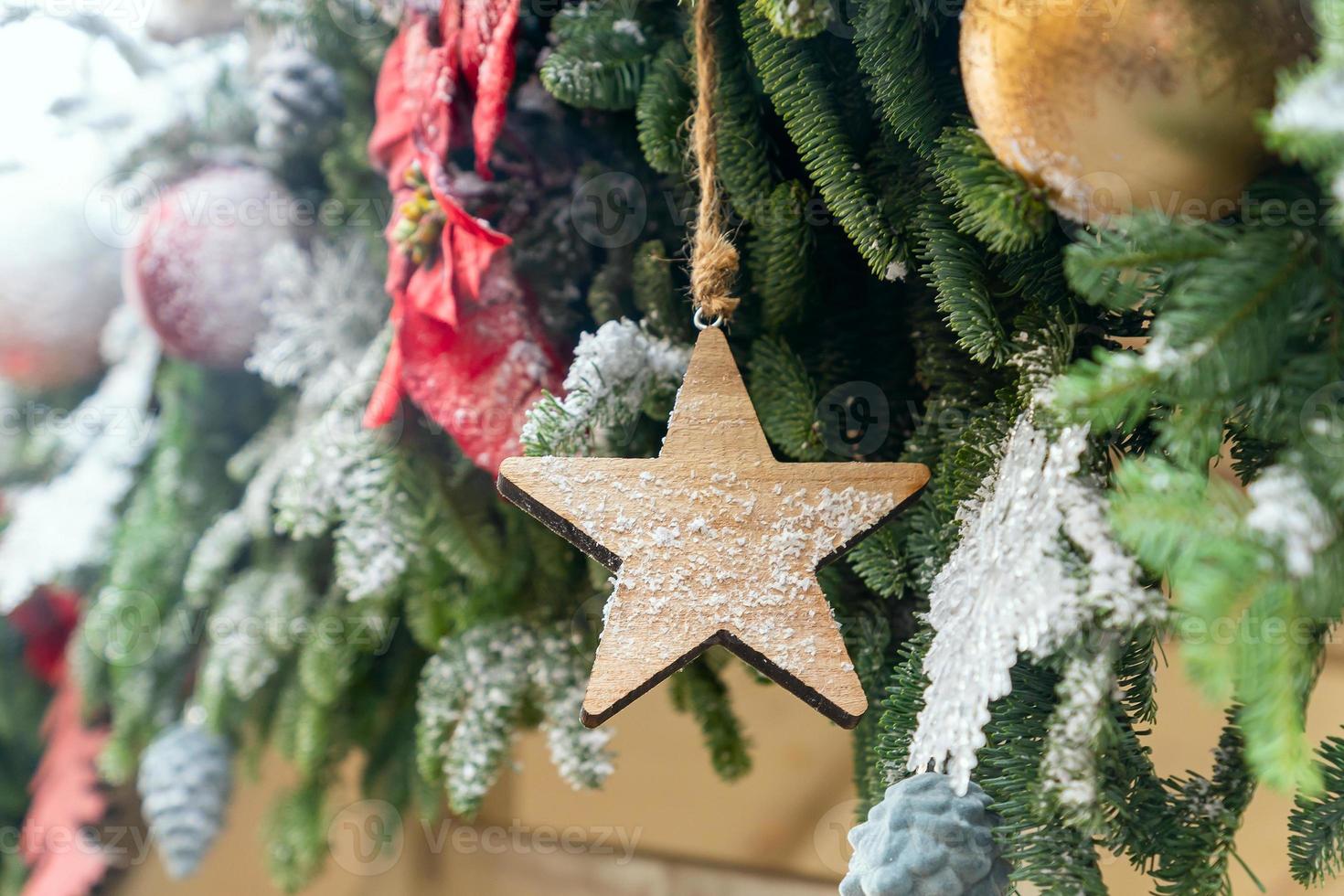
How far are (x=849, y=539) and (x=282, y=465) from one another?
471mm

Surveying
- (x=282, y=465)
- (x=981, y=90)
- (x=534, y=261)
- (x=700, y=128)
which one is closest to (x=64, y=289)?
(x=282, y=465)

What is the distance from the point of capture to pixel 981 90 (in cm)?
36

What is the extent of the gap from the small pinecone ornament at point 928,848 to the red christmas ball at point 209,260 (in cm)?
57

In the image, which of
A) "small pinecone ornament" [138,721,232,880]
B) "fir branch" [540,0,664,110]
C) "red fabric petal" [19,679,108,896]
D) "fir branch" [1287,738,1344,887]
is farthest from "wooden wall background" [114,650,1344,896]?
"fir branch" [540,0,664,110]

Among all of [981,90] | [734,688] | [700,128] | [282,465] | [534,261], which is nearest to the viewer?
[981,90]

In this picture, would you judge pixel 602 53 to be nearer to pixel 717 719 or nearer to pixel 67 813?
pixel 717 719

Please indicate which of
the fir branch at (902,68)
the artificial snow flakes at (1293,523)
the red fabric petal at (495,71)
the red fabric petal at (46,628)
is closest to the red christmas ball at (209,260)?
the red fabric petal at (495,71)

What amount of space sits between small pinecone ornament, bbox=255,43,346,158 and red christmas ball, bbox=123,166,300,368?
5 cm

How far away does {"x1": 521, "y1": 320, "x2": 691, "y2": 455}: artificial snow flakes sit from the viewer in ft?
1.51

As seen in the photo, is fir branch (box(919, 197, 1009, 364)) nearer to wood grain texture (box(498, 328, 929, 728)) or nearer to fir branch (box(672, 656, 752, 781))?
wood grain texture (box(498, 328, 929, 728))

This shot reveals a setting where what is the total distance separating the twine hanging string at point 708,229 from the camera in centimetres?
46

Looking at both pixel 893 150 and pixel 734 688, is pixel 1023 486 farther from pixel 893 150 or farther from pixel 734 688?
pixel 734 688

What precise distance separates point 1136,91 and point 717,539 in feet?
0.79

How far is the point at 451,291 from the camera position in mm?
520
